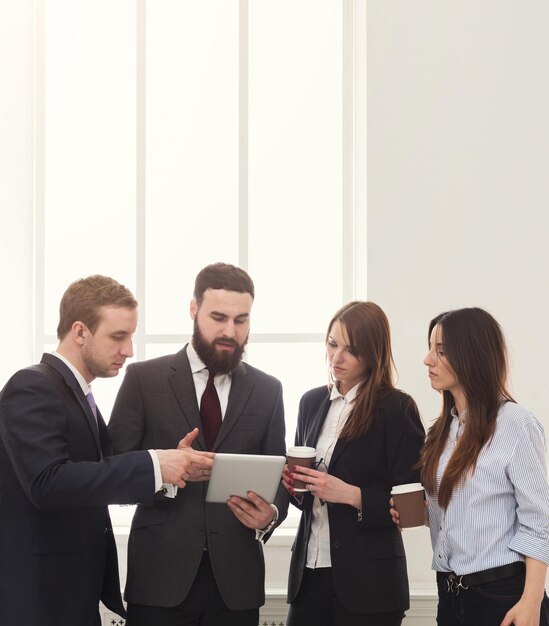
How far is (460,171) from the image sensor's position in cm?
341

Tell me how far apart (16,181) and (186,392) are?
6.73 ft

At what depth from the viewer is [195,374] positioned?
2416mm

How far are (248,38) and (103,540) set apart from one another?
268 cm

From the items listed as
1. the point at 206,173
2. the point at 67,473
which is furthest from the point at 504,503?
the point at 206,173

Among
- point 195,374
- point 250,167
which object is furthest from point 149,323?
point 195,374

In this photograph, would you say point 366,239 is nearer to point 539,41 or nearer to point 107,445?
point 539,41

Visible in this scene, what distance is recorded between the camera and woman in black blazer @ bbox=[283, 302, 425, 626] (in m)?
2.27

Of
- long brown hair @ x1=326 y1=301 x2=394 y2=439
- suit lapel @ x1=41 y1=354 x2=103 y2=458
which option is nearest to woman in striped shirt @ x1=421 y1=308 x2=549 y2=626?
long brown hair @ x1=326 y1=301 x2=394 y2=439

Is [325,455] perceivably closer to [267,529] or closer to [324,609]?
[267,529]

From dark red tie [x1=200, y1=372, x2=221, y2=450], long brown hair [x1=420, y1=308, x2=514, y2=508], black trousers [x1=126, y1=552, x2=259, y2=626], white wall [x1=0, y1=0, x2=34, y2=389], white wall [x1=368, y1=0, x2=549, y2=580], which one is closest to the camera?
long brown hair [x1=420, y1=308, x2=514, y2=508]

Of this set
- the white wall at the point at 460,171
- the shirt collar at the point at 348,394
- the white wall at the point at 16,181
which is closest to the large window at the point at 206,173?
the white wall at the point at 16,181

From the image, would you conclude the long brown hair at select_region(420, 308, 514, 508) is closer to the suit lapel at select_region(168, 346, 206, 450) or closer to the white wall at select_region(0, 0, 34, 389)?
the suit lapel at select_region(168, 346, 206, 450)

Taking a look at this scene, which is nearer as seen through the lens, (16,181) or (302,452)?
(302,452)

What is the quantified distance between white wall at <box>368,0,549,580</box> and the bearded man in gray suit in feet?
3.78
